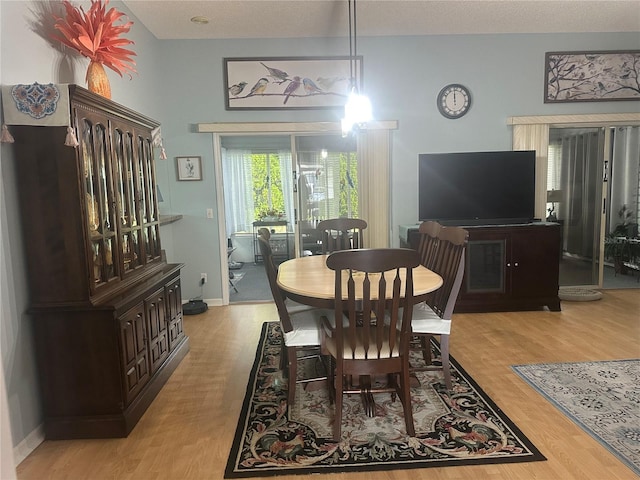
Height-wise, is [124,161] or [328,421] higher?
[124,161]

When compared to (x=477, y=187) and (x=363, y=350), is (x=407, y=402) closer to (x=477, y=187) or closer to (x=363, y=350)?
(x=363, y=350)

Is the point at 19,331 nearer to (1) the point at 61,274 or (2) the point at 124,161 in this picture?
(1) the point at 61,274

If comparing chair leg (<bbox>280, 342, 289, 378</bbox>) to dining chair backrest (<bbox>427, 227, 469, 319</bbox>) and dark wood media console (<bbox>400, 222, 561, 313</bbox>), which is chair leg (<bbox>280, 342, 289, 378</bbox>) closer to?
dining chair backrest (<bbox>427, 227, 469, 319</bbox>)

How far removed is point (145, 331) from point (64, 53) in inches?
71.0

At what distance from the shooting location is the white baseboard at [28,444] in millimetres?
2115

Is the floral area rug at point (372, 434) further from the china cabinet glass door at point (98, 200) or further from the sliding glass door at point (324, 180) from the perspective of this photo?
the sliding glass door at point (324, 180)

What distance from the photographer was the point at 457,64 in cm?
469

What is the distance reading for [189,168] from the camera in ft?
15.5

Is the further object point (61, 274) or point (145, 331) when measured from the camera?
point (145, 331)

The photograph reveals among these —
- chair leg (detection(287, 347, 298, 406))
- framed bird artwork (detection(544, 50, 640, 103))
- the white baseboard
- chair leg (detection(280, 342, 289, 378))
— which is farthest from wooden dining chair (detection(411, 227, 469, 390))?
framed bird artwork (detection(544, 50, 640, 103))

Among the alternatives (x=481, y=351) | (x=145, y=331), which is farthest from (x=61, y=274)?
(x=481, y=351)

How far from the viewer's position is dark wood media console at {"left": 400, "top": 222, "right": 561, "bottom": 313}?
4.30 m

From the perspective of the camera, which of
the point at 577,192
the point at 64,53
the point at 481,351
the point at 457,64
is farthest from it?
the point at 577,192

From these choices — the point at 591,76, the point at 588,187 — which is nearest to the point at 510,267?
the point at 588,187
